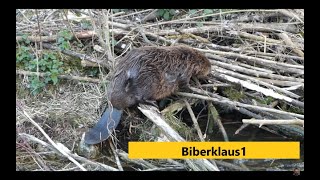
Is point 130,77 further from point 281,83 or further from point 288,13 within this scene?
point 288,13

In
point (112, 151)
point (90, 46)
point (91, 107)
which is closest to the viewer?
point (112, 151)

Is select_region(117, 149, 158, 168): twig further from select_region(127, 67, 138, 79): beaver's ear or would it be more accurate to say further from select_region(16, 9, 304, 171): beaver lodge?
select_region(127, 67, 138, 79): beaver's ear

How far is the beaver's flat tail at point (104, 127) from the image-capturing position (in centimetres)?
357

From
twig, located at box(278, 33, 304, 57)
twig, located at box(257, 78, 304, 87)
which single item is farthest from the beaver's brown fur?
twig, located at box(278, 33, 304, 57)

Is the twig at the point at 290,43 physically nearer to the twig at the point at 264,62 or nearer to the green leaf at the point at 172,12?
the twig at the point at 264,62

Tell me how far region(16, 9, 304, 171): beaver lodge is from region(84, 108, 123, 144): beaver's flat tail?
0.08 m

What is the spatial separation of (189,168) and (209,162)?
0.47ft

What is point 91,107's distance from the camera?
3945mm

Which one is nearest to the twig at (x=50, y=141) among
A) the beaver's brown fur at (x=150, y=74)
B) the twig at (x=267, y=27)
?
the beaver's brown fur at (x=150, y=74)

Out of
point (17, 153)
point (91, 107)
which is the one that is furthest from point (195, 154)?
point (17, 153)

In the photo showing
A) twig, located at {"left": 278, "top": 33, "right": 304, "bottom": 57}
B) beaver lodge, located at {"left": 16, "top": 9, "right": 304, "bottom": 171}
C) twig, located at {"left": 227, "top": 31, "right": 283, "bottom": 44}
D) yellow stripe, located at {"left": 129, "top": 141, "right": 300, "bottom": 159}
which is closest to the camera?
yellow stripe, located at {"left": 129, "top": 141, "right": 300, "bottom": 159}

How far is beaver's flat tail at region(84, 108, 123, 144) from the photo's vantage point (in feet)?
11.7

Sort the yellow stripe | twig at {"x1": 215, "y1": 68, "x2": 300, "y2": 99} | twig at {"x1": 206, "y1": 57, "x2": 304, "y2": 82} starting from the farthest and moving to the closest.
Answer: twig at {"x1": 206, "y1": 57, "x2": 304, "y2": 82} → twig at {"x1": 215, "y1": 68, "x2": 300, "y2": 99} → the yellow stripe
